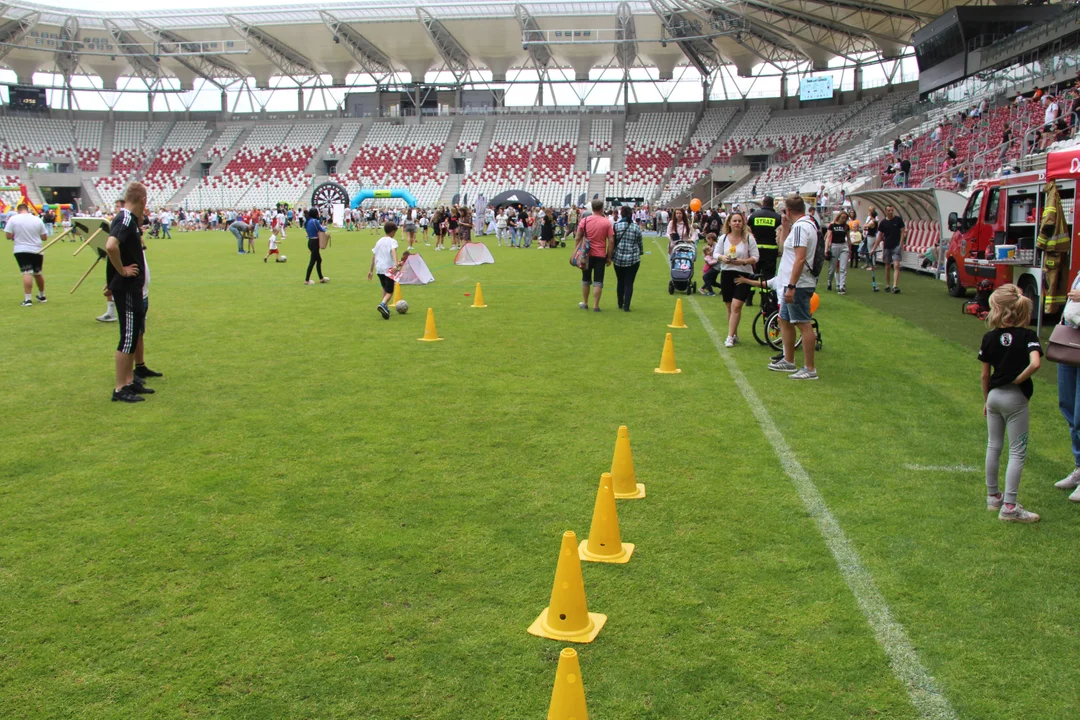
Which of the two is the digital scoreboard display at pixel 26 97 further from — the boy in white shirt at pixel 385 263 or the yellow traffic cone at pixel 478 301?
the boy in white shirt at pixel 385 263

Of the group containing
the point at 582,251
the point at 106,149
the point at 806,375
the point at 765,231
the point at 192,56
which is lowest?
the point at 806,375

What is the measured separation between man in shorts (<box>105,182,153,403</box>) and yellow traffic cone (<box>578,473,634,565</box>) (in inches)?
196

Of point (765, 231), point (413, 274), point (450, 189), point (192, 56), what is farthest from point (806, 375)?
point (192, 56)

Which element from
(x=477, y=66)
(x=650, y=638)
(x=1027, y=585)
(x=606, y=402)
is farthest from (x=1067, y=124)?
(x=477, y=66)

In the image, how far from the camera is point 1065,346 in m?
4.82

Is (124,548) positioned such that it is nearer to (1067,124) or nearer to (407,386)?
(407,386)

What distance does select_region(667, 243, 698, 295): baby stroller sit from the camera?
51.3 feet

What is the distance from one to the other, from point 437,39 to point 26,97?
123 ft

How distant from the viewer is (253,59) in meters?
65.9

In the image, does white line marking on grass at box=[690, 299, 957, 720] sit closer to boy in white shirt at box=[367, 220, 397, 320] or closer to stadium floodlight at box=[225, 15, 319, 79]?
boy in white shirt at box=[367, 220, 397, 320]

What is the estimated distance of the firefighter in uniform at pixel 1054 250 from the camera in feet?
32.5

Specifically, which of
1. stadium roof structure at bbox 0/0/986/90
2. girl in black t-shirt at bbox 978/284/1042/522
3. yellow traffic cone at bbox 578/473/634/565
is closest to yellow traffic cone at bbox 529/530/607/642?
yellow traffic cone at bbox 578/473/634/565

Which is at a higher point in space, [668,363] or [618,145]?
[618,145]

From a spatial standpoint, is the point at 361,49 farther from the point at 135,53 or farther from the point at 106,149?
the point at 106,149
